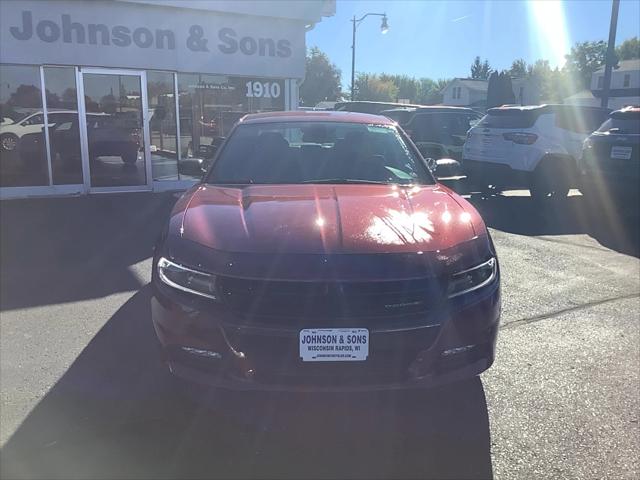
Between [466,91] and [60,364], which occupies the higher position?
[466,91]

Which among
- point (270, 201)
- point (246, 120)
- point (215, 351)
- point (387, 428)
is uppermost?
point (246, 120)

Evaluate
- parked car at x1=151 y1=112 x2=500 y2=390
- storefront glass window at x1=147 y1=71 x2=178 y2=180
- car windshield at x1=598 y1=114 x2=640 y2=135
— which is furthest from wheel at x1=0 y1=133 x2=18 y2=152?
car windshield at x1=598 y1=114 x2=640 y2=135

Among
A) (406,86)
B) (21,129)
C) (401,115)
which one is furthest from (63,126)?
(406,86)

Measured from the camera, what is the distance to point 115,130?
1141 cm

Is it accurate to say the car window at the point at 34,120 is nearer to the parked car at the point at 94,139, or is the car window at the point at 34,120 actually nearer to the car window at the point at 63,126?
the parked car at the point at 94,139

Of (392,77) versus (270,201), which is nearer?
(270,201)

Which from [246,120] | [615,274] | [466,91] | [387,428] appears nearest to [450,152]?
[615,274]

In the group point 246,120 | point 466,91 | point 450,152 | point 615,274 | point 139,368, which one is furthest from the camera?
point 466,91

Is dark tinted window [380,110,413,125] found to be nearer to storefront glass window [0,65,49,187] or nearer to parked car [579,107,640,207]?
parked car [579,107,640,207]

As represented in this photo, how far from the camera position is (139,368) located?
3.74 m

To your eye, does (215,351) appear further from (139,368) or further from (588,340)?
(588,340)

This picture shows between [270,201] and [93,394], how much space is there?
5.15ft

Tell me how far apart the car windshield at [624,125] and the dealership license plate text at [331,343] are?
25.4 feet

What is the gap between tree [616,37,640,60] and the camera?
3613 inches
